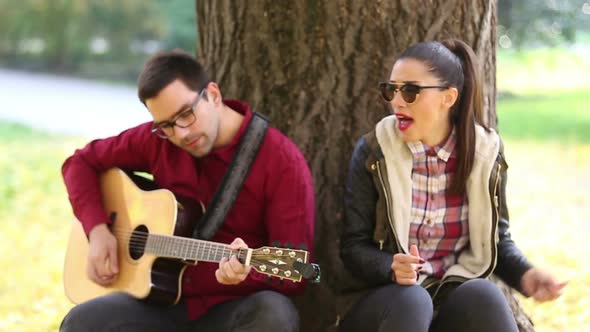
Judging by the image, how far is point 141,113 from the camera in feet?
42.1

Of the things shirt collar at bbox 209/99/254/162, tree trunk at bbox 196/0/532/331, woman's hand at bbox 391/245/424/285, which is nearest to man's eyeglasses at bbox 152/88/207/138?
shirt collar at bbox 209/99/254/162

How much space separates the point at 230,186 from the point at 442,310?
2.94 ft

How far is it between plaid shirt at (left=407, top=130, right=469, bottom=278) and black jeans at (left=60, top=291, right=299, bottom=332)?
55 centimetres

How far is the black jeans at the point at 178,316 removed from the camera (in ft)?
9.63

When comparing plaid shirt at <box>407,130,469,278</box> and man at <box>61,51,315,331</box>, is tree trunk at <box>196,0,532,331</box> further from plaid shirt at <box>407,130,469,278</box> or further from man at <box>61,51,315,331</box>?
plaid shirt at <box>407,130,469,278</box>

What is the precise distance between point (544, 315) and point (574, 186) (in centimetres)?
448

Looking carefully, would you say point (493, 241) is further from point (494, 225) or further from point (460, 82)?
point (460, 82)

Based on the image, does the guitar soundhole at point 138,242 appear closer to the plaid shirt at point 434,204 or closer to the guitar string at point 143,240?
the guitar string at point 143,240

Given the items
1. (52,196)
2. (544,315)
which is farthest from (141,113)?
(544,315)

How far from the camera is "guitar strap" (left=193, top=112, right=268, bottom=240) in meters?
3.14

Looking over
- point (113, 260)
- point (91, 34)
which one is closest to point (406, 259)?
point (113, 260)

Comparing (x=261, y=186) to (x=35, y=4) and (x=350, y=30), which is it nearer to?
(x=350, y=30)

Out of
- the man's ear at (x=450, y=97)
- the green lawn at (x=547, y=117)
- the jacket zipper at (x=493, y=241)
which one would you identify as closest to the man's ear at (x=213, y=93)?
the man's ear at (x=450, y=97)

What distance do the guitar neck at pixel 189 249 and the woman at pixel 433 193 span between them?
0.51m
